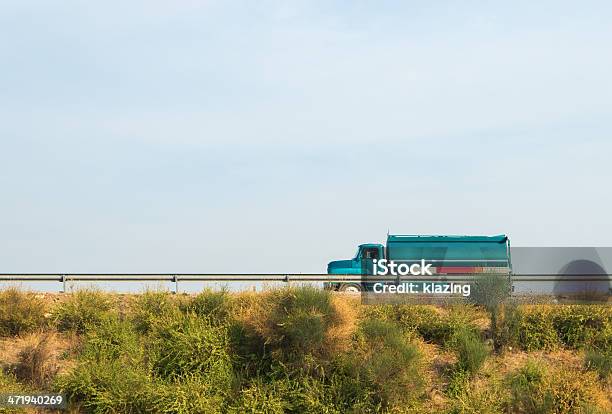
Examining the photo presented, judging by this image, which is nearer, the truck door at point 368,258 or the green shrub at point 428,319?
the green shrub at point 428,319

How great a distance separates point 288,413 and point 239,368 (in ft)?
7.55

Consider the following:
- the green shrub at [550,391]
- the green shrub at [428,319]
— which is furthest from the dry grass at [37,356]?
the green shrub at [550,391]

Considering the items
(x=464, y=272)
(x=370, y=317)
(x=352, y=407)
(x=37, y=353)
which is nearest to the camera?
(x=352, y=407)

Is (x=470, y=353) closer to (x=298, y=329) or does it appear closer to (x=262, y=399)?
(x=298, y=329)

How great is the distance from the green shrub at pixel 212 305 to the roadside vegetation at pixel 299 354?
5cm

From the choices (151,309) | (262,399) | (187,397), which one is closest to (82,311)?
(151,309)

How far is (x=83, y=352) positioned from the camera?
2742cm

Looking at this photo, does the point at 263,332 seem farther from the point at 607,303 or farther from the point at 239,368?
the point at 607,303

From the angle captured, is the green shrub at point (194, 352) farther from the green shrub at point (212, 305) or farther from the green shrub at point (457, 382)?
the green shrub at point (457, 382)

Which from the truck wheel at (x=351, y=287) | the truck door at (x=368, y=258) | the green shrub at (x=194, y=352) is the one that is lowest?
the green shrub at (x=194, y=352)

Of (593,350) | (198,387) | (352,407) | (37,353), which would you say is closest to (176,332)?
(198,387)

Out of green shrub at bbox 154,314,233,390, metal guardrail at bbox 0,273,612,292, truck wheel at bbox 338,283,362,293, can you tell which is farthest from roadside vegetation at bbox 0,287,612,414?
truck wheel at bbox 338,283,362,293

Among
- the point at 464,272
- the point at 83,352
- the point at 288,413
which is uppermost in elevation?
the point at 464,272

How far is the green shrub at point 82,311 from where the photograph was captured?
2878 centimetres
